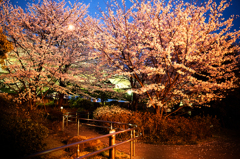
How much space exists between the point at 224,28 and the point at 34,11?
46.3 feet

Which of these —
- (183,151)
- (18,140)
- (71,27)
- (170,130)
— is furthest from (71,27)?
(183,151)

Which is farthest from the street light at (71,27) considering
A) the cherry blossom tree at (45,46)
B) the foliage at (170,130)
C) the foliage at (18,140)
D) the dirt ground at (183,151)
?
the dirt ground at (183,151)

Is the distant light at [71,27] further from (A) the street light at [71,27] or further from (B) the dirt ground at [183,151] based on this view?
(B) the dirt ground at [183,151]

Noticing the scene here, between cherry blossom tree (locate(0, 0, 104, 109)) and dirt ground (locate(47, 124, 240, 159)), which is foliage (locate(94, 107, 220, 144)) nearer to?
dirt ground (locate(47, 124, 240, 159))

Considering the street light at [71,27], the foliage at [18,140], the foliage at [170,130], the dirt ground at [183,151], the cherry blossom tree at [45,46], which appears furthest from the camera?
the street light at [71,27]

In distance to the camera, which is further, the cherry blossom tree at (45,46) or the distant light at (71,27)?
the distant light at (71,27)

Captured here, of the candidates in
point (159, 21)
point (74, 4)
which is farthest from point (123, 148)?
point (74, 4)

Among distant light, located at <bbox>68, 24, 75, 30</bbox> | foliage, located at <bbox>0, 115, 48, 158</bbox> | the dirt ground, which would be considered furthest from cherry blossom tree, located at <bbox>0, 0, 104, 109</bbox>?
the dirt ground

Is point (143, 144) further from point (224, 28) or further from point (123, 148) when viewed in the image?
point (224, 28)

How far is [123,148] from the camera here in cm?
599

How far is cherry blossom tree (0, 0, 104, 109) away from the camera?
34.9ft

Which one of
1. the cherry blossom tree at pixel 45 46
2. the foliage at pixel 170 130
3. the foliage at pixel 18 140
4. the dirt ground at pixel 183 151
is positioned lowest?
the dirt ground at pixel 183 151

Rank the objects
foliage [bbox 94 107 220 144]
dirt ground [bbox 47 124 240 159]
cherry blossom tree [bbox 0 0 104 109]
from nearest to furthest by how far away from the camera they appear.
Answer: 1. dirt ground [bbox 47 124 240 159]
2. foliage [bbox 94 107 220 144]
3. cherry blossom tree [bbox 0 0 104 109]

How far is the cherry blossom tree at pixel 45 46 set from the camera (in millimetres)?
10625
